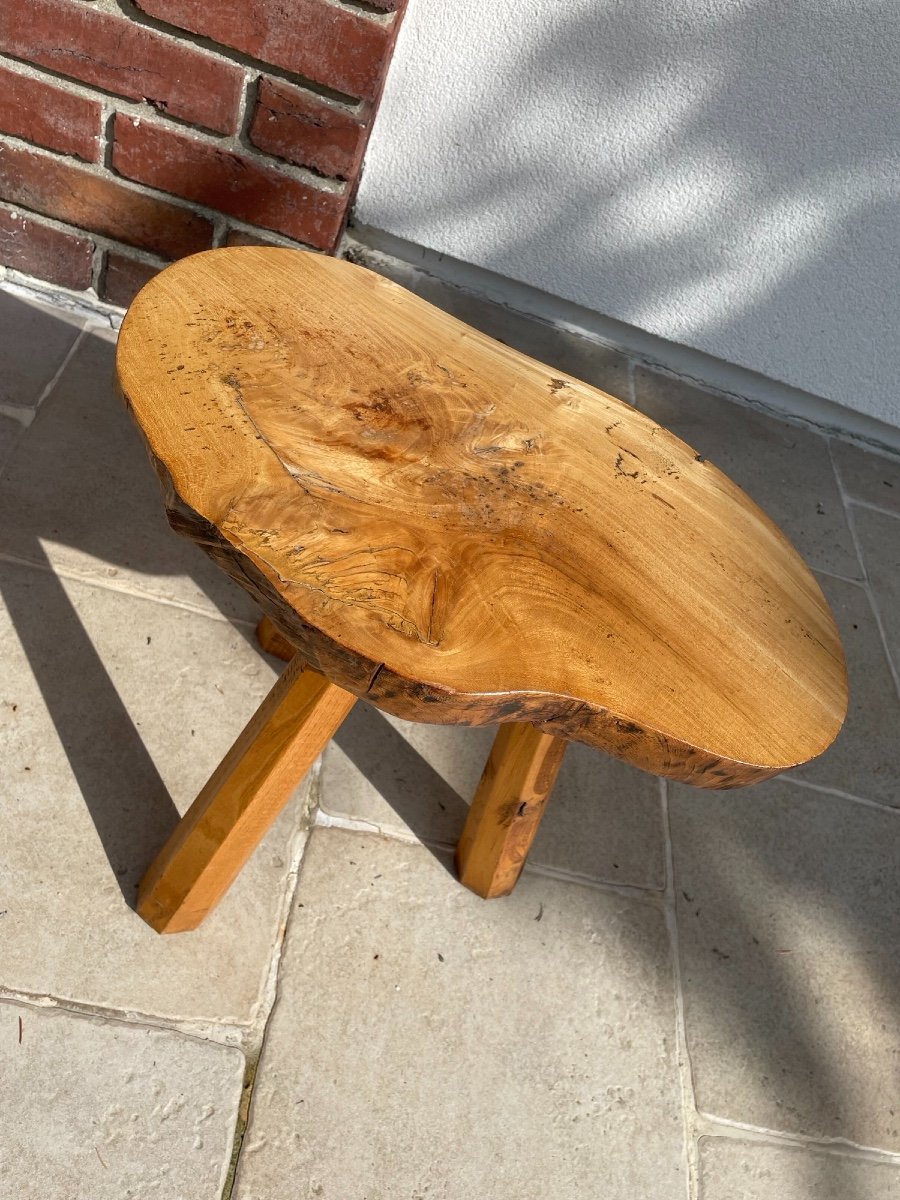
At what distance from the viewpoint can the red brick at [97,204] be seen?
1912mm

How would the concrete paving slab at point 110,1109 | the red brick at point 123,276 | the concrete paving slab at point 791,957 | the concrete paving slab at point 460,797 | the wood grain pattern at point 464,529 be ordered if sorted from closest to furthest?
the wood grain pattern at point 464,529, the concrete paving slab at point 110,1109, the concrete paving slab at point 791,957, the concrete paving slab at point 460,797, the red brick at point 123,276

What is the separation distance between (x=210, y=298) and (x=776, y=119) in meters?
1.62

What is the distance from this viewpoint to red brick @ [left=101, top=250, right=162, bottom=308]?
2018mm

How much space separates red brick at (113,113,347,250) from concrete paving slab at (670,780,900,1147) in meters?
1.24

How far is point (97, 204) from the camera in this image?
1.95 m

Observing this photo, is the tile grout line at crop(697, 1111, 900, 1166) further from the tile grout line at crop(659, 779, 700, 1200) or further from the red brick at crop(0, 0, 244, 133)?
the red brick at crop(0, 0, 244, 133)

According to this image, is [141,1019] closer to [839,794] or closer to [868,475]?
[839,794]

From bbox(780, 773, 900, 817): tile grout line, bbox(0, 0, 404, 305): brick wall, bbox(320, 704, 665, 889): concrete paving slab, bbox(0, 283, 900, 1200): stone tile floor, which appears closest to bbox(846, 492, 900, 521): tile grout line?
bbox(0, 283, 900, 1200): stone tile floor

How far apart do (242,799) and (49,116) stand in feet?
4.47

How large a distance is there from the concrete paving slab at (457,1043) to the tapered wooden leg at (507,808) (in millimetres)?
43

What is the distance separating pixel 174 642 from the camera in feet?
5.28

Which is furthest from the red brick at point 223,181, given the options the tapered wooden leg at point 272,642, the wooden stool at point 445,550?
the tapered wooden leg at point 272,642

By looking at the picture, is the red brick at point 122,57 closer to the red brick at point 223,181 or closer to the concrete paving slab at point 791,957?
the red brick at point 223,181

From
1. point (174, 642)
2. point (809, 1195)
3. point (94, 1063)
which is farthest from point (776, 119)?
point (94, 1063)
